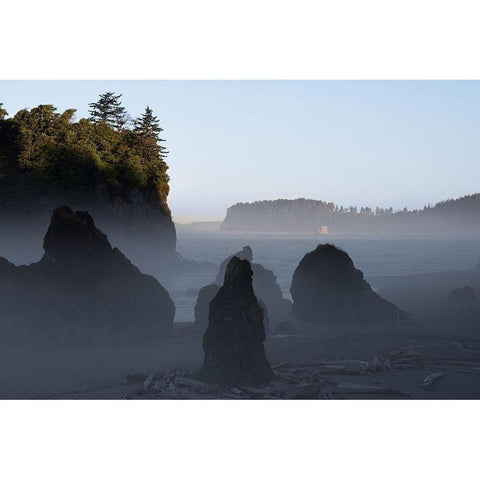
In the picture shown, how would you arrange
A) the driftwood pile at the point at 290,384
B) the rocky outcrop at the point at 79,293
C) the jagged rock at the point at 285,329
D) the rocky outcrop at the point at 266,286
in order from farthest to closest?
1. the rocky outcrop at the point at 266,286
2. the jagged rock at the point at 285,329
3. the rocky outcrop at the point at 79,293
4. the driftwood pile at the point at 290,384

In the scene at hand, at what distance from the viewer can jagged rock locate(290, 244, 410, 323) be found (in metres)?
22.8

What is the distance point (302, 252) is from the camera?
2816 cm

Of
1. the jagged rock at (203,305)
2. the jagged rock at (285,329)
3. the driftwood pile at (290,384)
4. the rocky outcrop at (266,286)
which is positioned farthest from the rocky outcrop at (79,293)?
the rocky outcrop at (266,286)

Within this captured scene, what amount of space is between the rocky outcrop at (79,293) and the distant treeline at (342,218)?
4.08 meters

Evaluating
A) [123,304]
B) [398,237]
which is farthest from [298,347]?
[398,237]

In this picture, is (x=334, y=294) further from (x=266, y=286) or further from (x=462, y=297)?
(x=266, y=286)

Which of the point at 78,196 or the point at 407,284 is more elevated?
the point at 78,196

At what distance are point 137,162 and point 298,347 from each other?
9455 mm

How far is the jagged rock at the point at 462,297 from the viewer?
2484 centimetres

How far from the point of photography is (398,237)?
1051 inches

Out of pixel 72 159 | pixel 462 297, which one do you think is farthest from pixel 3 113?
pixel 462 297

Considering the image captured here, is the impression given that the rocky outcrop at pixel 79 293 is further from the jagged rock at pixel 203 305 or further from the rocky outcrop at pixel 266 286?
the rocky outcrop at pixel 266 286

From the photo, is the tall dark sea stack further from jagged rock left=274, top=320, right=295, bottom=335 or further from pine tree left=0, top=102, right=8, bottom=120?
pine tree left=0, top=102, right=8, bottom=120
